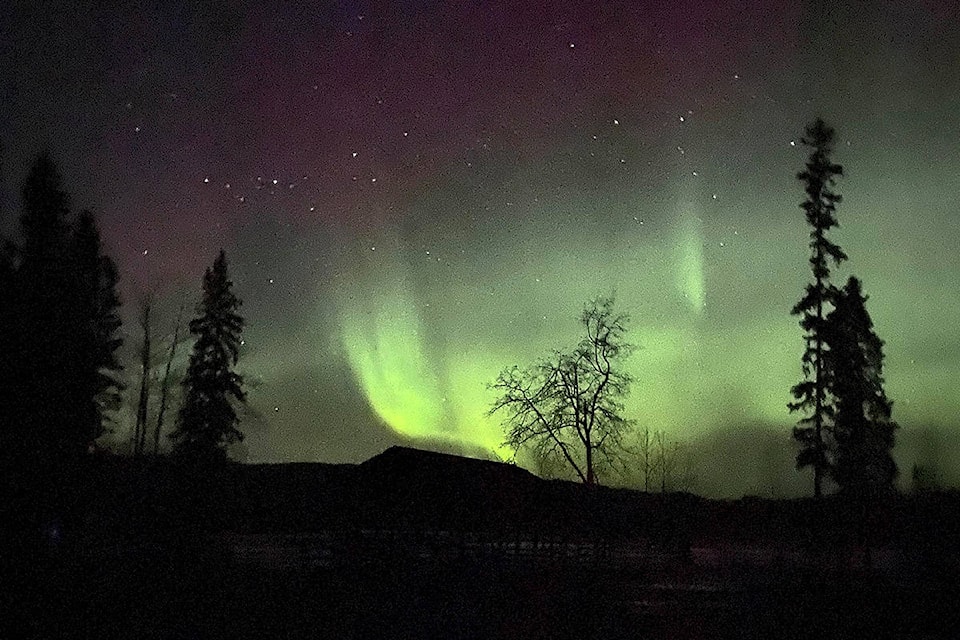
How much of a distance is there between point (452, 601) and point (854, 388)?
25.3 m

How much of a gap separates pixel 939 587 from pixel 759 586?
4314 mm

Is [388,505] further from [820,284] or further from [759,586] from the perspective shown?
[820,284]

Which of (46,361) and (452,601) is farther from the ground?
(46,361)

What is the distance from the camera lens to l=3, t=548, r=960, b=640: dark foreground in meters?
17.6

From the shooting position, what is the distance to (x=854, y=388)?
39906 millimetres

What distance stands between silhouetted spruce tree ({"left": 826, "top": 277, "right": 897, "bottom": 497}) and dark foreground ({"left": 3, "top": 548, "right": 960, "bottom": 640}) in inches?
507

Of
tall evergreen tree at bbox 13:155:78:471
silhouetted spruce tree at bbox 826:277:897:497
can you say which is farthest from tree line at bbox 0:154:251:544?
silhouetted spruce tree at bbox 826:277:897:497

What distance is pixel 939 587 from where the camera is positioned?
Answer: 23188 mm

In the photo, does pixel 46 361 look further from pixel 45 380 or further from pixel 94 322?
pixel 94 322

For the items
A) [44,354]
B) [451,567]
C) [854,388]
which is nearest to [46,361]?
[44,354]

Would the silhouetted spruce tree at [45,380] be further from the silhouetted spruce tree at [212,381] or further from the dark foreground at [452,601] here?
the silhouetted spruce tree at [212,381]

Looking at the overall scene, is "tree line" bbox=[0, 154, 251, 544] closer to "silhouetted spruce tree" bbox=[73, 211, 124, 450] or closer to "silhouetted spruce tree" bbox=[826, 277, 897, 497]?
"silhouetted spruce tree" bbox=[73, 211, 124, 450]

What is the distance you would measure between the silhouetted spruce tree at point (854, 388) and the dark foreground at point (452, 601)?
42.2ft

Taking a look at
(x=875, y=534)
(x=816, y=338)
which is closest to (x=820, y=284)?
(x=816, y=338)
